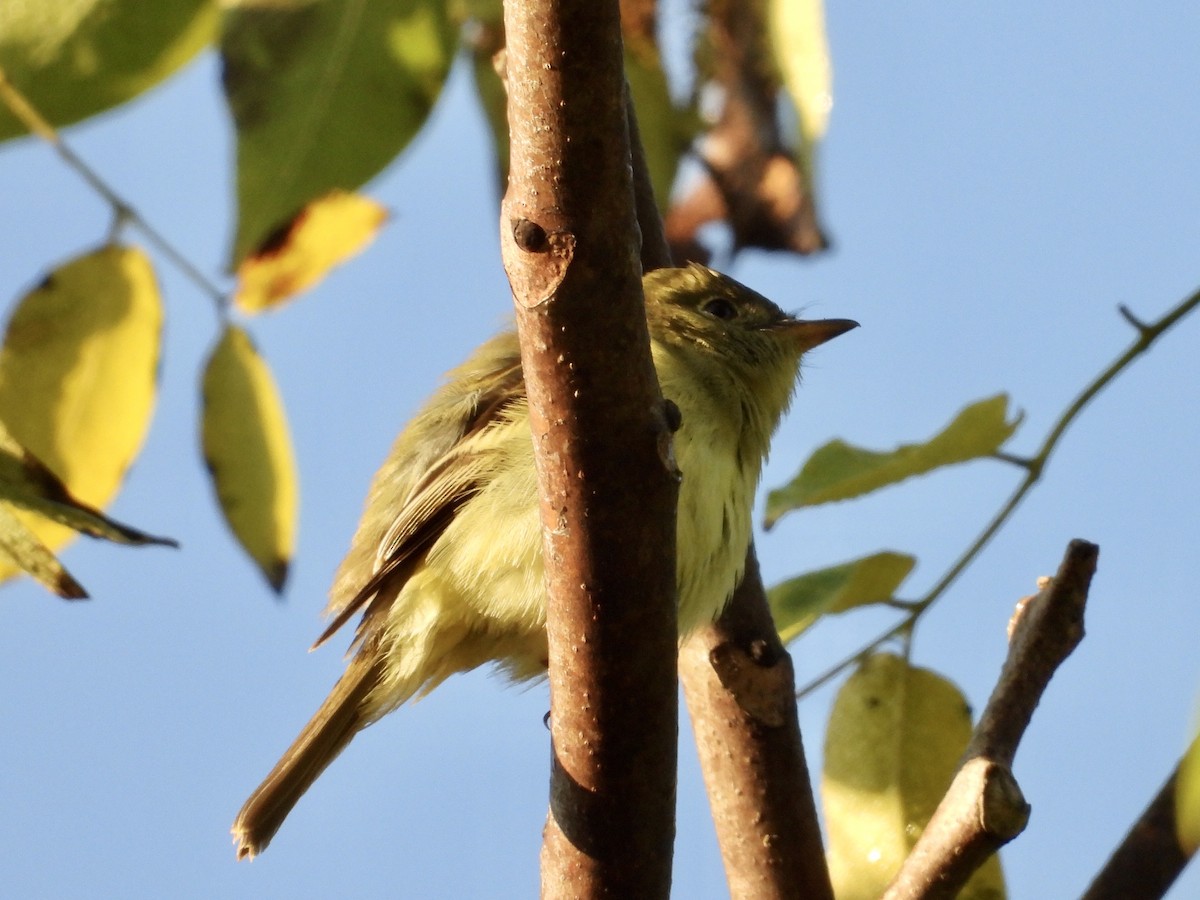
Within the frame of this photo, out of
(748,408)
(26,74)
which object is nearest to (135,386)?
(26,74)

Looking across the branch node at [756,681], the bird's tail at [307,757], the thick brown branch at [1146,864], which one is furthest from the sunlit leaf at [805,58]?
the bird's tail at [307,757]

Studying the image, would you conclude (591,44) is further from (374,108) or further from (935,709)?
(935,709)

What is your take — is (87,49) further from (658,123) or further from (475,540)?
(475,540)

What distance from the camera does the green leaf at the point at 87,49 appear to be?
162 centimetres

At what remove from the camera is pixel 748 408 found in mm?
3785

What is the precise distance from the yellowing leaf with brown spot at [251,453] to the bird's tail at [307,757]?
5.19 feet

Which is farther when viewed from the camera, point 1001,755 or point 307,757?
point 307,757

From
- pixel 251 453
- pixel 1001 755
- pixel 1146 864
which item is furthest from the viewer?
pixel 1146 864

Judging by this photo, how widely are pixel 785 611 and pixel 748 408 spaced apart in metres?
1.11

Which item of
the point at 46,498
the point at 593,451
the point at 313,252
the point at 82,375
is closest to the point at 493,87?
the point at 313,252

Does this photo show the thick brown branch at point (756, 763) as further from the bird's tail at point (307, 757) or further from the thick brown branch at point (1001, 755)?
the bird's tail at point (307, 757)

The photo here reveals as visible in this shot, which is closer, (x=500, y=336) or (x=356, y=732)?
(x=356, y=732)

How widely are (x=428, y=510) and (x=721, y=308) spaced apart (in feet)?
4.40

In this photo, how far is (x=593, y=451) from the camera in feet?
6.23
